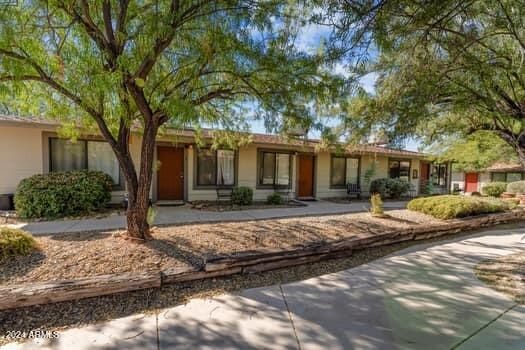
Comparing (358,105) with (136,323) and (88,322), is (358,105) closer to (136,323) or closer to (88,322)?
(136,323)

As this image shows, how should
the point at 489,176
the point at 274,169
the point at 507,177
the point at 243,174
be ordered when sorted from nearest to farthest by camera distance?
the point at 243,174, the point at 274,169, the point at 507,177, the point at 489,176

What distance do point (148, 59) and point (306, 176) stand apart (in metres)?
9.25

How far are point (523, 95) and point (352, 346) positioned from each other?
5.19m

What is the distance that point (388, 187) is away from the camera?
40.7ft

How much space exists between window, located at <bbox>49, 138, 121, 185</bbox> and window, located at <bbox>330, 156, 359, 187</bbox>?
30.3ft

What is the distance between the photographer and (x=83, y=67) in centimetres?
333

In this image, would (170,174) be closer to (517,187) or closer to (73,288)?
(73,288)

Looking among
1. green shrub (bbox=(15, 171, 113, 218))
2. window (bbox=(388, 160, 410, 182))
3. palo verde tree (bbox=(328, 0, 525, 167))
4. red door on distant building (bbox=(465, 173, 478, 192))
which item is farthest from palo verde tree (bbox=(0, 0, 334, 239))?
red door on distant building (bbox=(465, 173, 478, 192))

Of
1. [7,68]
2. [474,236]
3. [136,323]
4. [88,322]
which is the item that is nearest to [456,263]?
[474,236]

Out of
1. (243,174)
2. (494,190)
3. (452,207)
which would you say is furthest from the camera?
(494,190)

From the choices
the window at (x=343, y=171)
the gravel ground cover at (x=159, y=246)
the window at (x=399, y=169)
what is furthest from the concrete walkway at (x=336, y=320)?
the window at (x=399, y=169)

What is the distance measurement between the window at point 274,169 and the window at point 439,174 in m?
10.8

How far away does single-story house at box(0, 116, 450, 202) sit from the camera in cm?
729

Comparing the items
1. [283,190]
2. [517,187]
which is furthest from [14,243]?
[517,187]
